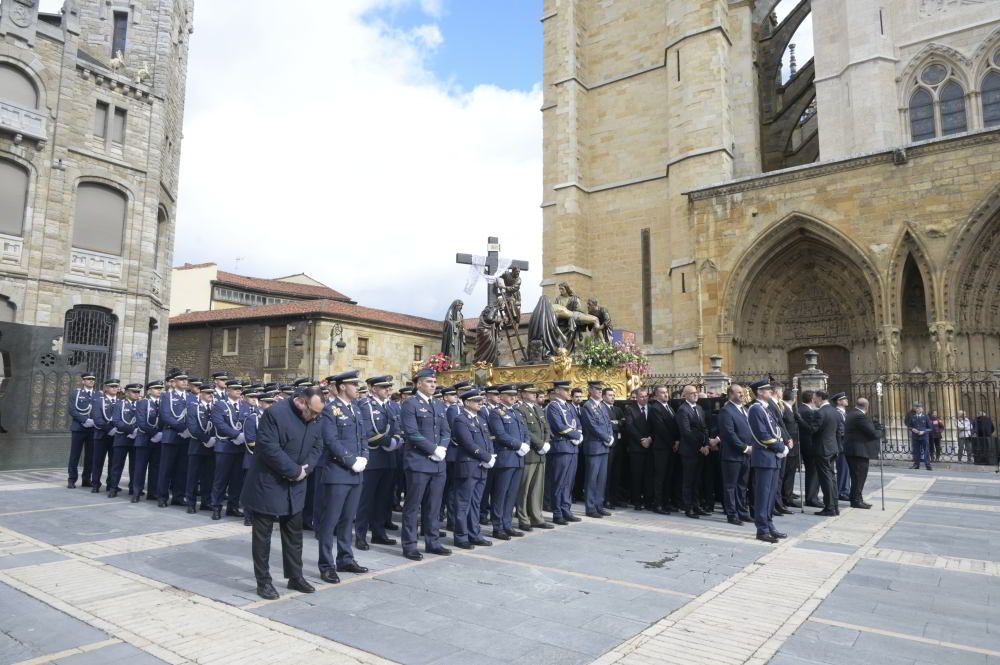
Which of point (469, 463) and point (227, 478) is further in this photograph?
point (227, 478)

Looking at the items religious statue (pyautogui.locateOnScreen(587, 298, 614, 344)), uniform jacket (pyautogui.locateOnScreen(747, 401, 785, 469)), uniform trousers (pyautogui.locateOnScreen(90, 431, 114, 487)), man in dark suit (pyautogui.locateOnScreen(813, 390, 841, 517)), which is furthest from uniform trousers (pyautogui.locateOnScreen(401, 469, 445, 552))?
religious statue (pyautogui.locateOnScreen(587, 298, 614, 344))

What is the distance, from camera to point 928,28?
22.3 metres

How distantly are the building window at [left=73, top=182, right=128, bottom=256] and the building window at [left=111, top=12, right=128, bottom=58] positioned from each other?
20.9 feet

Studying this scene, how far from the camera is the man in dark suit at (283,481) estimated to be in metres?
5.22

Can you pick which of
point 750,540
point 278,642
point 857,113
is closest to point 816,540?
point 750,540

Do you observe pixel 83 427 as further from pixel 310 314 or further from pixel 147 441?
pixel 310 314

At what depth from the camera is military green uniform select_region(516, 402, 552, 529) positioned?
8.26 m

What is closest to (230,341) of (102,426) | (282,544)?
(102,426)

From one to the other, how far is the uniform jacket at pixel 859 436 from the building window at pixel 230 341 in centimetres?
2746

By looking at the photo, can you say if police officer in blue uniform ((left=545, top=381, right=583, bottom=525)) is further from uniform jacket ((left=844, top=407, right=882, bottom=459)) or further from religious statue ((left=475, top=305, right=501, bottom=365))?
religious statue ((left=475, top=305, right=501, bottom=365))

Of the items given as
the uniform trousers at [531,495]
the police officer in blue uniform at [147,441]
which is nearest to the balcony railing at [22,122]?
the police officer in blue uniform at [147,441]

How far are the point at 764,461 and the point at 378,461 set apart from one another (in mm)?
4522

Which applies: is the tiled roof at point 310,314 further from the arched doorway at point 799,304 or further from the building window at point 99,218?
the arched doorway at point 799,304

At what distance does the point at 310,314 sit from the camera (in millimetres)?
28953
